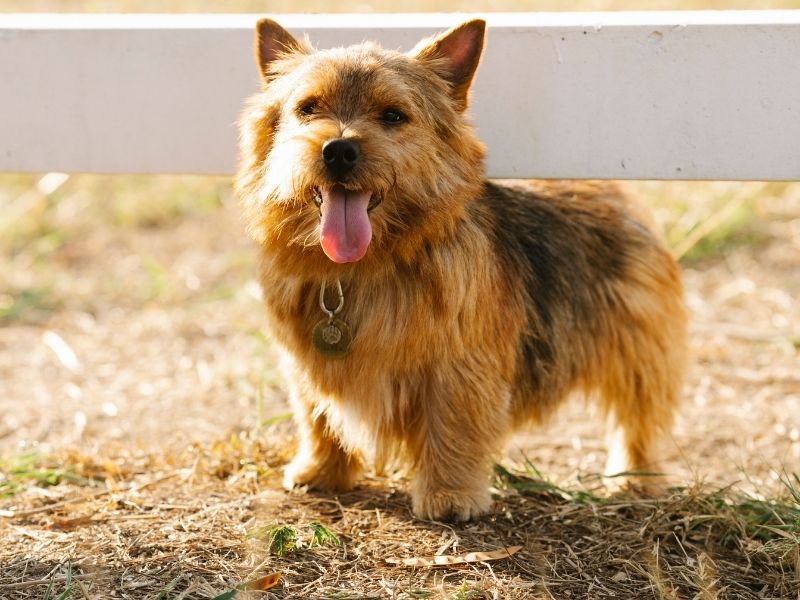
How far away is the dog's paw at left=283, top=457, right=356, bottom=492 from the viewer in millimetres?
3703

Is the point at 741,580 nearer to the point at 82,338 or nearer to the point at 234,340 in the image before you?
the point at 234,340

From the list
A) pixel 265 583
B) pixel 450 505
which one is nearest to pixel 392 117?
pixel 450 505

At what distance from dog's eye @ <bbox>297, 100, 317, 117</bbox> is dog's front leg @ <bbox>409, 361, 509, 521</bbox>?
0.91 metres

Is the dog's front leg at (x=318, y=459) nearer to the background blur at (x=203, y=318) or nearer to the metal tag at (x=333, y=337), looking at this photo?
the metal tag at (x=333, y=337)

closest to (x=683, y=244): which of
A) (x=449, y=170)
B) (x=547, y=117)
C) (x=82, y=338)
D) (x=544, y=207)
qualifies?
(x=544, y=207)

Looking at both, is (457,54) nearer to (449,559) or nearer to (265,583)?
(449,559)

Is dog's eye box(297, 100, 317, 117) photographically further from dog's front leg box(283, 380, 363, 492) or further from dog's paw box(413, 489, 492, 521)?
dog's paw box(413, 489, 492, 521)

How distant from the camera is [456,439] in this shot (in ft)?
11.3

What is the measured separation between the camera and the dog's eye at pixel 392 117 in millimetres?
3145

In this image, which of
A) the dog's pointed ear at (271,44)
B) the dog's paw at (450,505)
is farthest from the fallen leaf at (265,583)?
the dog's pointed ear at (271,44)

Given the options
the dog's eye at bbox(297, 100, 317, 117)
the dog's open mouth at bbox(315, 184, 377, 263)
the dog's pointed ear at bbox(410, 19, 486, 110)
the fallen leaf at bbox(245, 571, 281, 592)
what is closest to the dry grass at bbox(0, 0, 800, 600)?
the fallen leaf at bbox(245, 571, 281, 592)

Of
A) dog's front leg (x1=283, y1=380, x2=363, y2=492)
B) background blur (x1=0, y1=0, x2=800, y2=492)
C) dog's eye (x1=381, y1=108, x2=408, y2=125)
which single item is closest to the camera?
dog's eye (x1=381, y1=108, x2=408, y2=125)

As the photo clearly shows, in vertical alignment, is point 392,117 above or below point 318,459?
above

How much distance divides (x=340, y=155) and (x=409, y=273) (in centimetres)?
49
